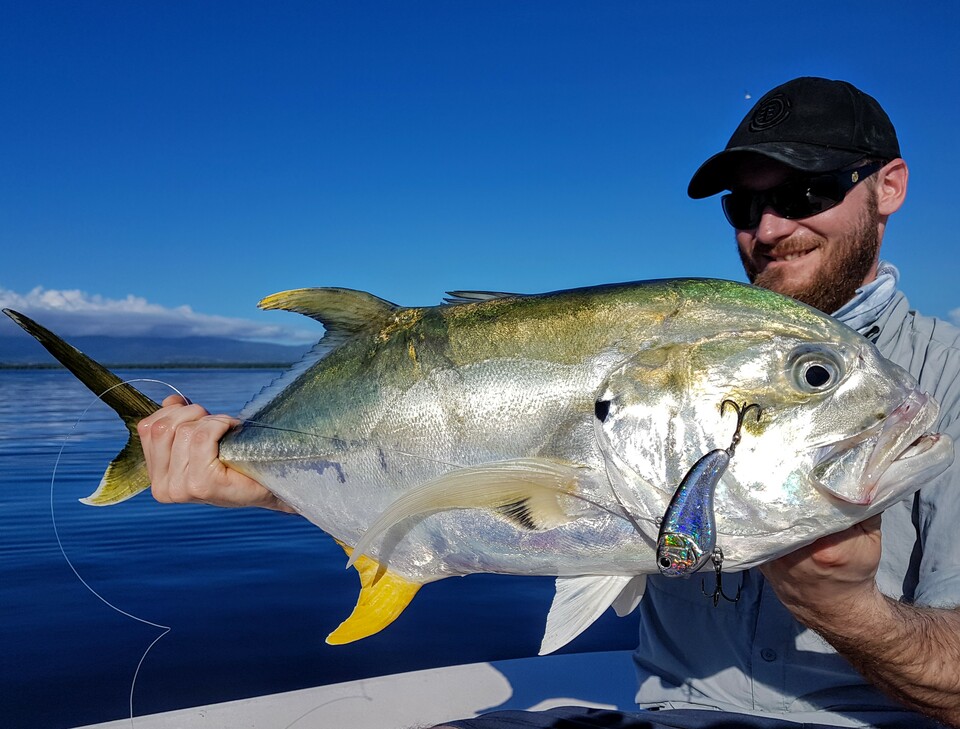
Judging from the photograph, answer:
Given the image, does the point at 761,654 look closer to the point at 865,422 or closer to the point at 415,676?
the point at 865,422

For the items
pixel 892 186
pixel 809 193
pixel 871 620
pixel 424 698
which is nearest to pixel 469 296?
pixel 871 620

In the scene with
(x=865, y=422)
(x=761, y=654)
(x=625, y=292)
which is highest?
(x=625, y=292)

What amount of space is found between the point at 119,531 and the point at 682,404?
354 inches

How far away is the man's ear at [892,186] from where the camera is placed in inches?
117

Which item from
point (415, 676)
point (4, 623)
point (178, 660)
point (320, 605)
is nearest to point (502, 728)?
point (415, 676)

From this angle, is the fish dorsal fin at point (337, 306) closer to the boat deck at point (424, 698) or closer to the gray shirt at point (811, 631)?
the gray shirt at point (811, 631)

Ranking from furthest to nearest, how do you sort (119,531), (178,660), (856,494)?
(119,531) → (178,660) → (856,494)

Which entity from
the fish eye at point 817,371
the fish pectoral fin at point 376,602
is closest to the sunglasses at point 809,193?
the fish eye at point 817,371

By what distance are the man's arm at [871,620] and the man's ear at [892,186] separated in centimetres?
170

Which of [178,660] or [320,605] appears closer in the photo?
[178,660]

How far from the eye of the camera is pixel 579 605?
1766mm

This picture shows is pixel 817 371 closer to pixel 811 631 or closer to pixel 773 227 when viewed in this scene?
pixel 811 631

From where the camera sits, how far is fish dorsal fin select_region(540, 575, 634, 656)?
1735mm

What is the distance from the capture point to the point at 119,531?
8953 millimetres
